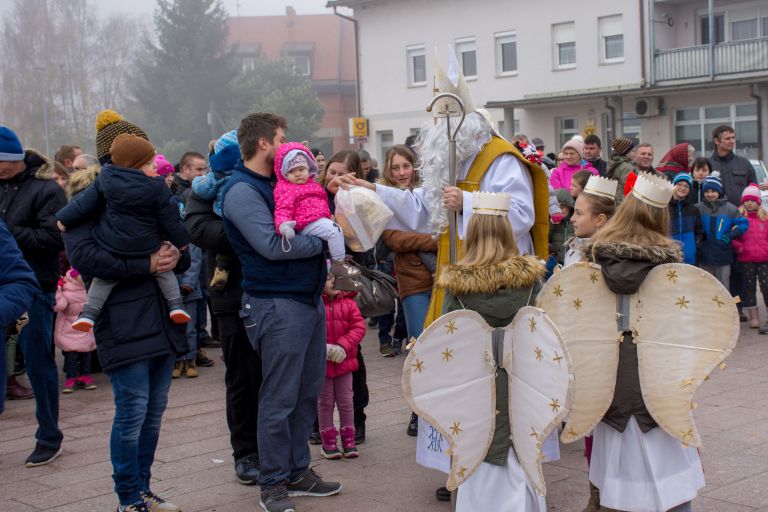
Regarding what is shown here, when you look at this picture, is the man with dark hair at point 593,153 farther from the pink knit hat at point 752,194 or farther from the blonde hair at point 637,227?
the blonde hair at point 637,227

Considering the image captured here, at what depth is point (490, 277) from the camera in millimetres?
4363

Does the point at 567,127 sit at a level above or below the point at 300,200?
above

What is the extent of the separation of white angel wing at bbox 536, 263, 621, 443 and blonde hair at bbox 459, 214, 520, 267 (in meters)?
0.29

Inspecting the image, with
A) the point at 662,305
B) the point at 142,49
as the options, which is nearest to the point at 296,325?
the point at 662,305

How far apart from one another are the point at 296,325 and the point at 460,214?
1.06m

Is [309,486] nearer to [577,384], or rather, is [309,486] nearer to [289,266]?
[289,266]

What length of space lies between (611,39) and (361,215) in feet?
102

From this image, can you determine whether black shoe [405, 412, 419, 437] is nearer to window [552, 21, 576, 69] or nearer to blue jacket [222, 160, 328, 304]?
blue jacket [222, 160, 328, 304]

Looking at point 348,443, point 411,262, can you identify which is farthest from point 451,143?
point 348,443

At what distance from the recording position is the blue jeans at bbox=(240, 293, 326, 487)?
5188mm

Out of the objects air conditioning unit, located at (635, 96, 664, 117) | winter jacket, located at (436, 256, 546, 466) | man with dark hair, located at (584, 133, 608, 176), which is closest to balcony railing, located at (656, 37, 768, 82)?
air conditioning unit, located at (635, 96, 664, 117)

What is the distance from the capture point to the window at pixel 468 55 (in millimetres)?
38500

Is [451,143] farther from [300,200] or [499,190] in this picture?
[300,200]

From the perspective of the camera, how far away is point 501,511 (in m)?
4.43
